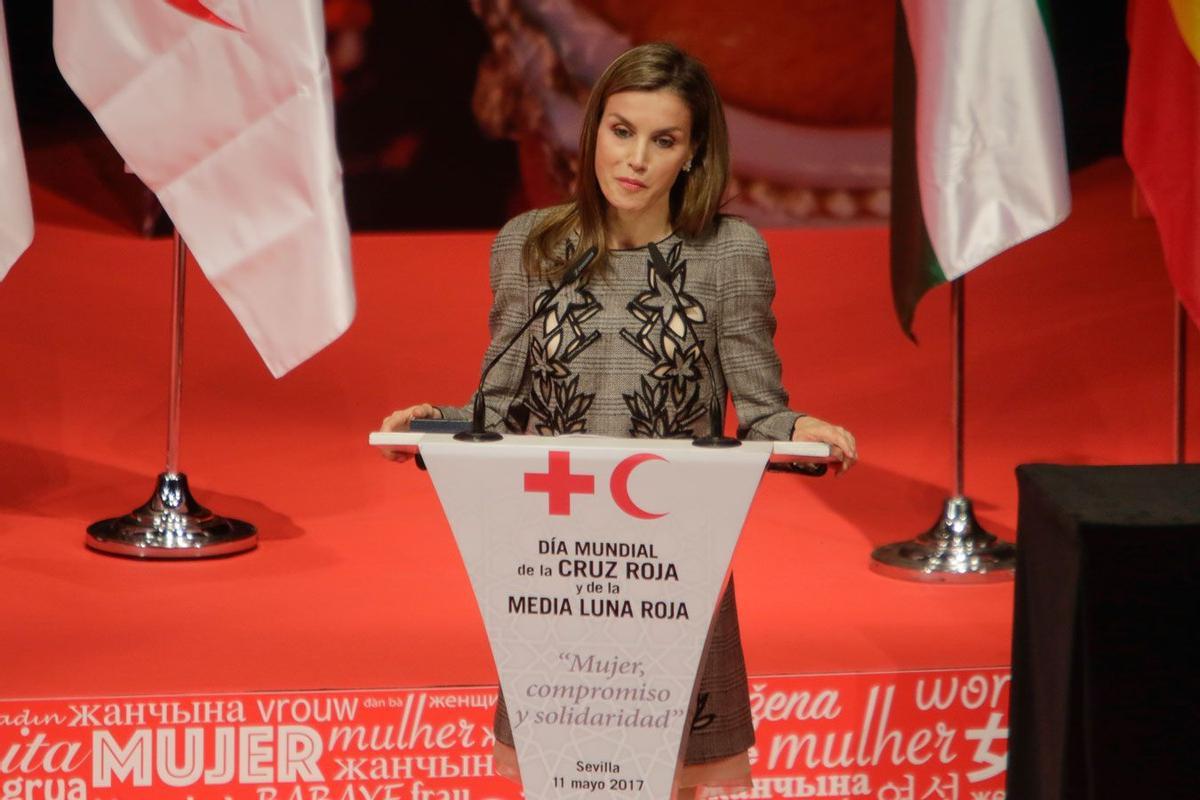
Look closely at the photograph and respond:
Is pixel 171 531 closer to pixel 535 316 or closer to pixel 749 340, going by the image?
pixel 535 316

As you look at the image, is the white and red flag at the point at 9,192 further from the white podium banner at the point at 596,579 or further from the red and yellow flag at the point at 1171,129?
the red and yellow flag at the point at 1171,129

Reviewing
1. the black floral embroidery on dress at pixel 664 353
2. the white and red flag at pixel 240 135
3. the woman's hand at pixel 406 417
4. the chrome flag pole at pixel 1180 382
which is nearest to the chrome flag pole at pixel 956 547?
the chrome flag pole at pixel 1180 382

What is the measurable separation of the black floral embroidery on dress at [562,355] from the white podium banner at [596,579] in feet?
0.79

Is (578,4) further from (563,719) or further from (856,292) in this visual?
(563,719)

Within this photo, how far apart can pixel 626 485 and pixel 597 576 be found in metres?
0.12

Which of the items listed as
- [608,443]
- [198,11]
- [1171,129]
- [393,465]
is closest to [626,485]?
[608,443]

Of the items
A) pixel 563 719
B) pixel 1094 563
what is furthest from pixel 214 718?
pixel 1094 563

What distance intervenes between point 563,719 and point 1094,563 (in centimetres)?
66

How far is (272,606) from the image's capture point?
12.0ft

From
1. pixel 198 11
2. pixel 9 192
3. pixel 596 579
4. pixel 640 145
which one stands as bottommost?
pixel 596 579

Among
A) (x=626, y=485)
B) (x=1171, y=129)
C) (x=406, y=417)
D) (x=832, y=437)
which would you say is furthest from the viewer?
(x=1171, y=129)

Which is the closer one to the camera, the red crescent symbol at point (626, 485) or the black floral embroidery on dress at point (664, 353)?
the red crescent symbol at point (626, 485)

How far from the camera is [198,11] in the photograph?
3.57m

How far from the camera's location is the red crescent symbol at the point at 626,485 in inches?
74.6
